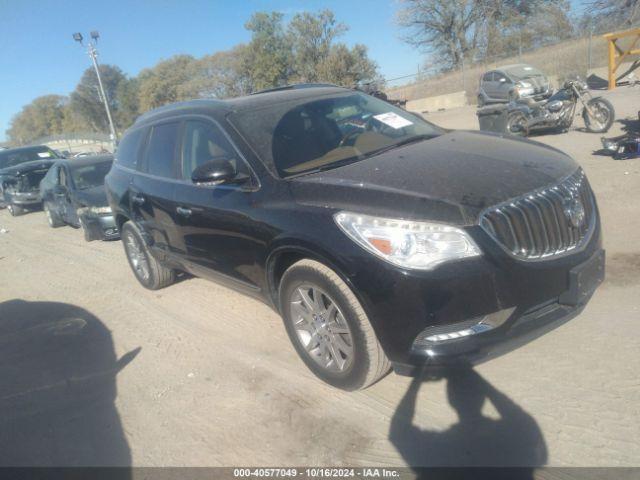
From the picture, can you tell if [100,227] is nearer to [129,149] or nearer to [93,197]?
[93,197]

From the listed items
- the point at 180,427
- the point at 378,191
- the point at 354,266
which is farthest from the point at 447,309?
the point at 180,427

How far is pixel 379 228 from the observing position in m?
2.58

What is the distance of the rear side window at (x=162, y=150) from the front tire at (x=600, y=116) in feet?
32.2

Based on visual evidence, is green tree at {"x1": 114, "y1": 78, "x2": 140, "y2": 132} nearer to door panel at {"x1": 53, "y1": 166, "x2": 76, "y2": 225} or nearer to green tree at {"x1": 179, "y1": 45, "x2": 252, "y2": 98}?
green tree at {"x1": 179, "y1": 45, "x2": 252, "y2": 98}

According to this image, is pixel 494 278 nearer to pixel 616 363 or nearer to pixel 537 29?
pixel 616 363

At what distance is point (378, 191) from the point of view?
2.73m

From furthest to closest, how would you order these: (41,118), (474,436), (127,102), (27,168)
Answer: (41,118) → (127,102) → (27,168) → (474,436)

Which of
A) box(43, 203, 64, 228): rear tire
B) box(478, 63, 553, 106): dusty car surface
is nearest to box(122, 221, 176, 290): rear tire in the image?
box(43, 203, 64, 228): rear tire

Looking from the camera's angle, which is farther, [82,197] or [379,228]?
[82,197]

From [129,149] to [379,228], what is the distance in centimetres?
388

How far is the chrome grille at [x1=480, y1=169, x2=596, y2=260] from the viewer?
2510mm

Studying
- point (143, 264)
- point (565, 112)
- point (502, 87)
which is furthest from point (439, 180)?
point (502, 87)

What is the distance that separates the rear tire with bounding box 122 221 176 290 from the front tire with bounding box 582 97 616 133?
9.81 m

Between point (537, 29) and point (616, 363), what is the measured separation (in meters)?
43.5
